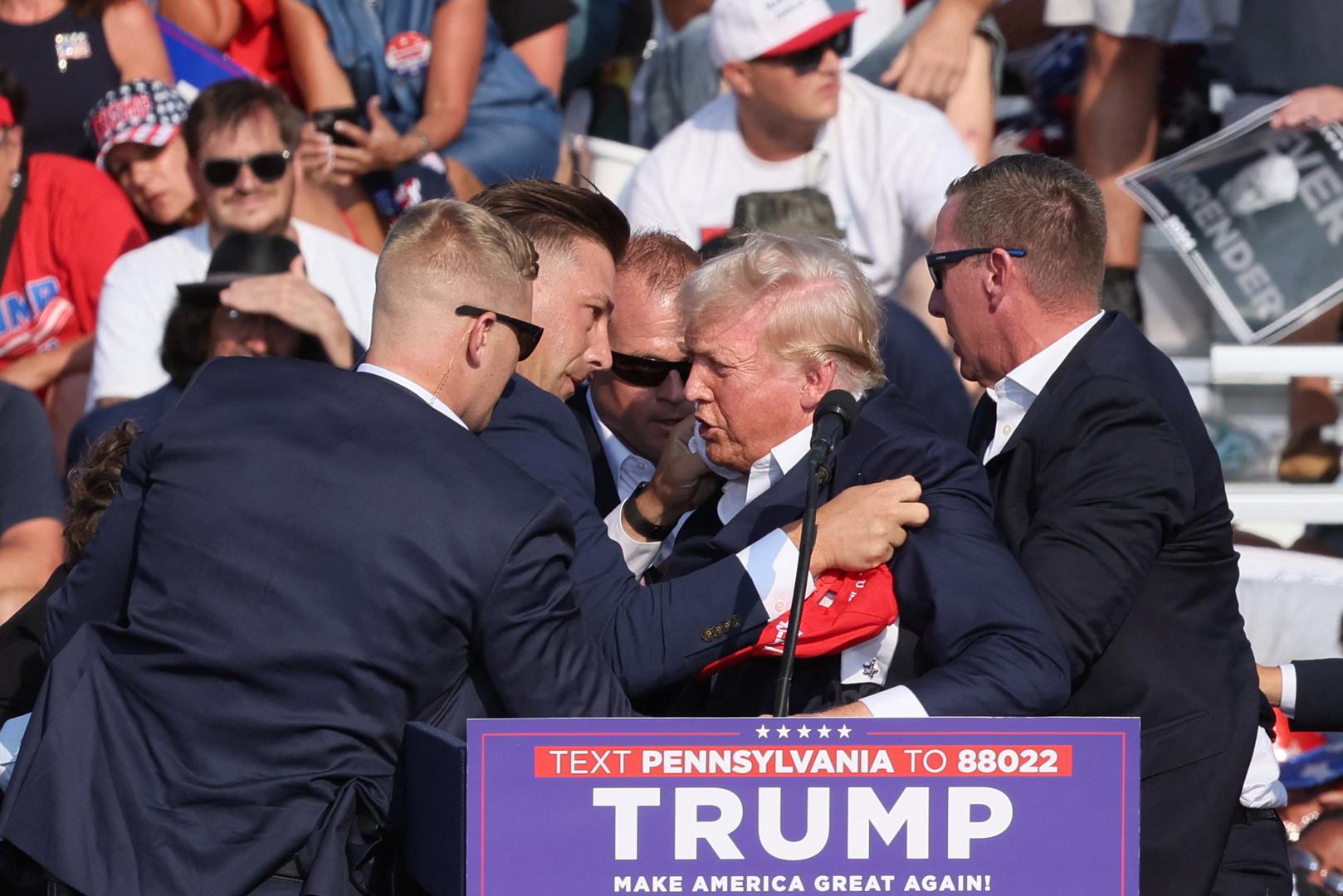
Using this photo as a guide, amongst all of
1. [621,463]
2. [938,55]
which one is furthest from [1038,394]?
[938,55]

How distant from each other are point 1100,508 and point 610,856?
→ 1.07 m

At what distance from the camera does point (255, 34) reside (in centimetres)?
674

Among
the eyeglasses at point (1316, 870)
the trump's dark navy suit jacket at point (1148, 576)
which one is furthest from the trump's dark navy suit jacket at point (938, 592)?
the eyeglasses at point (1316, 870)

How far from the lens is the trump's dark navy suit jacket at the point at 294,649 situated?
8.44ft

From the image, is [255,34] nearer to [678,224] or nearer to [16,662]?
[678,224]

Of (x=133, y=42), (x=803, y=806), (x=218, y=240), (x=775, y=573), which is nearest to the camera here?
(x=803, y=806)

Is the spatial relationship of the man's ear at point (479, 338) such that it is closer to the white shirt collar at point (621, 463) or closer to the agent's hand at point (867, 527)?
the agent's hand at point (867, 527)

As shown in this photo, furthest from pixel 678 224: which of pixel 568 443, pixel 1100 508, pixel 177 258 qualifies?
pixel 1100 508

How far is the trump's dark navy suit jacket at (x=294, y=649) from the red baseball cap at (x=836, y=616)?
25 cm

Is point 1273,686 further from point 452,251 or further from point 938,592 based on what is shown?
point 452,251

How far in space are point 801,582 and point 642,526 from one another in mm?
1002

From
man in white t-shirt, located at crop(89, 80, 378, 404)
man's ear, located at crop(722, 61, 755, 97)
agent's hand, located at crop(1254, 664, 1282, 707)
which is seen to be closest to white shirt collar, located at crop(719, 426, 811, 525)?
agent's hand, located at crop(1254, 664, 1282, 707)

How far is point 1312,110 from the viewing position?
17.9 feet

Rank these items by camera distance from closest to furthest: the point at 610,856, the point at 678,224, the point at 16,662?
the point at 610,856 < the point at 16,662 < the point at 678,224
